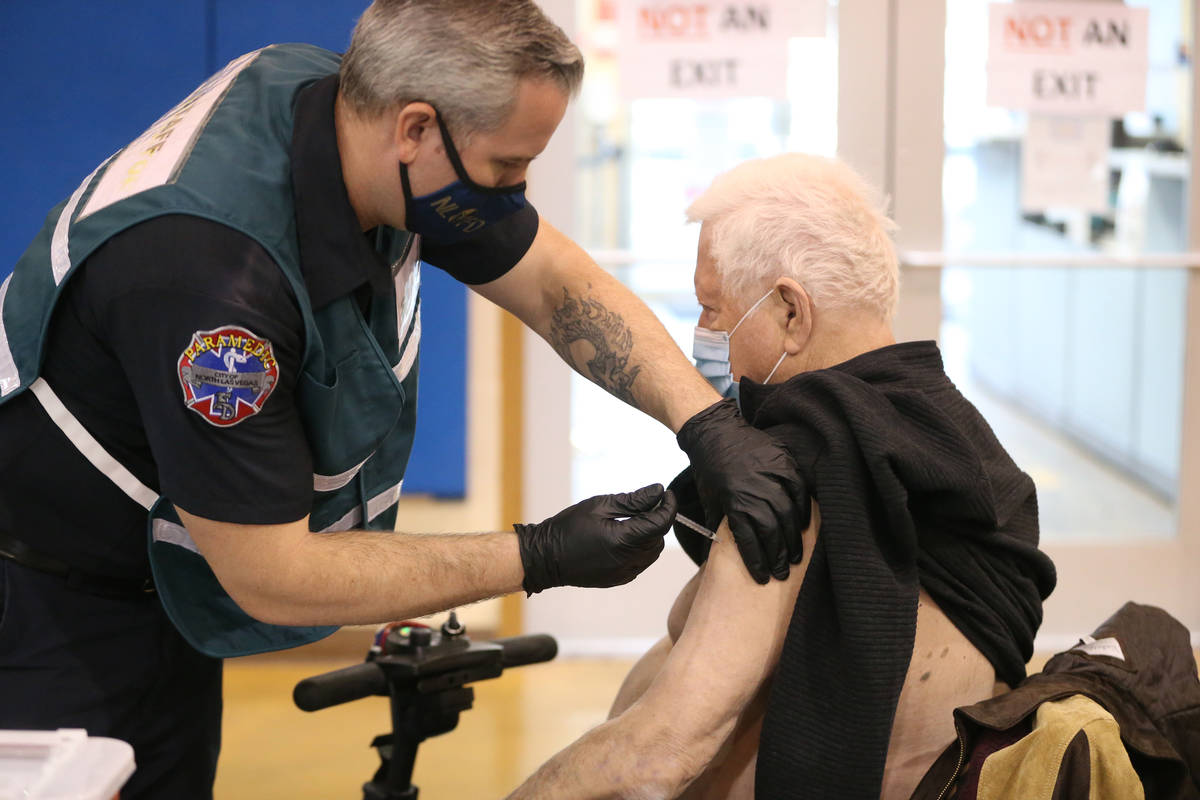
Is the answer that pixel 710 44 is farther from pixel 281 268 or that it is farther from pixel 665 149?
pixel 281 268

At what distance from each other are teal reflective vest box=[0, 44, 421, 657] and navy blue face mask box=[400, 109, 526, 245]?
11 cm

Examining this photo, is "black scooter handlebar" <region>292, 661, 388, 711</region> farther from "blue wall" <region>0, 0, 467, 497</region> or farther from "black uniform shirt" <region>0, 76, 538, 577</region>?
"blue wall" <region>0, 0, 467, 497</region>

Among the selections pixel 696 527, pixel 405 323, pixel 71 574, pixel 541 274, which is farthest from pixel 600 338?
pixel 71 574

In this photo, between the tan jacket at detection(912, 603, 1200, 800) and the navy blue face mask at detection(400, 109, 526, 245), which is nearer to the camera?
the tan jacket at detection(912, 603, 1200, 800)

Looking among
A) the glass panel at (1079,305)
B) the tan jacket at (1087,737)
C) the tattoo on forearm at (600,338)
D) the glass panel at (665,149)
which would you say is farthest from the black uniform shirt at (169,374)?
the glass panel at (1079,305)

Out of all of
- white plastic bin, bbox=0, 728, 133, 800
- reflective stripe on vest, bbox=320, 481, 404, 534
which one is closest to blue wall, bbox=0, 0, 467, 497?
reflective stripe on vest, bbox=320, 481, 404, 534

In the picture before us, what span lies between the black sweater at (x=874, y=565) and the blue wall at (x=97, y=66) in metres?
1.97

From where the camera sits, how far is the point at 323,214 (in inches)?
52.1

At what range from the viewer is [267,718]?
292cm

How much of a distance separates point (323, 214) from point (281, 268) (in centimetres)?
10

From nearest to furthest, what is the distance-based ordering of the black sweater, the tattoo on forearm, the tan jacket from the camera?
the tan jacket < the black sweater < the tattoo on forearm

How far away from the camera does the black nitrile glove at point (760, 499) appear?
1.33 meters

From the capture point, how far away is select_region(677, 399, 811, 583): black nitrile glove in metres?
1.33

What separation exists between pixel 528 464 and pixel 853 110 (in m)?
1.31
